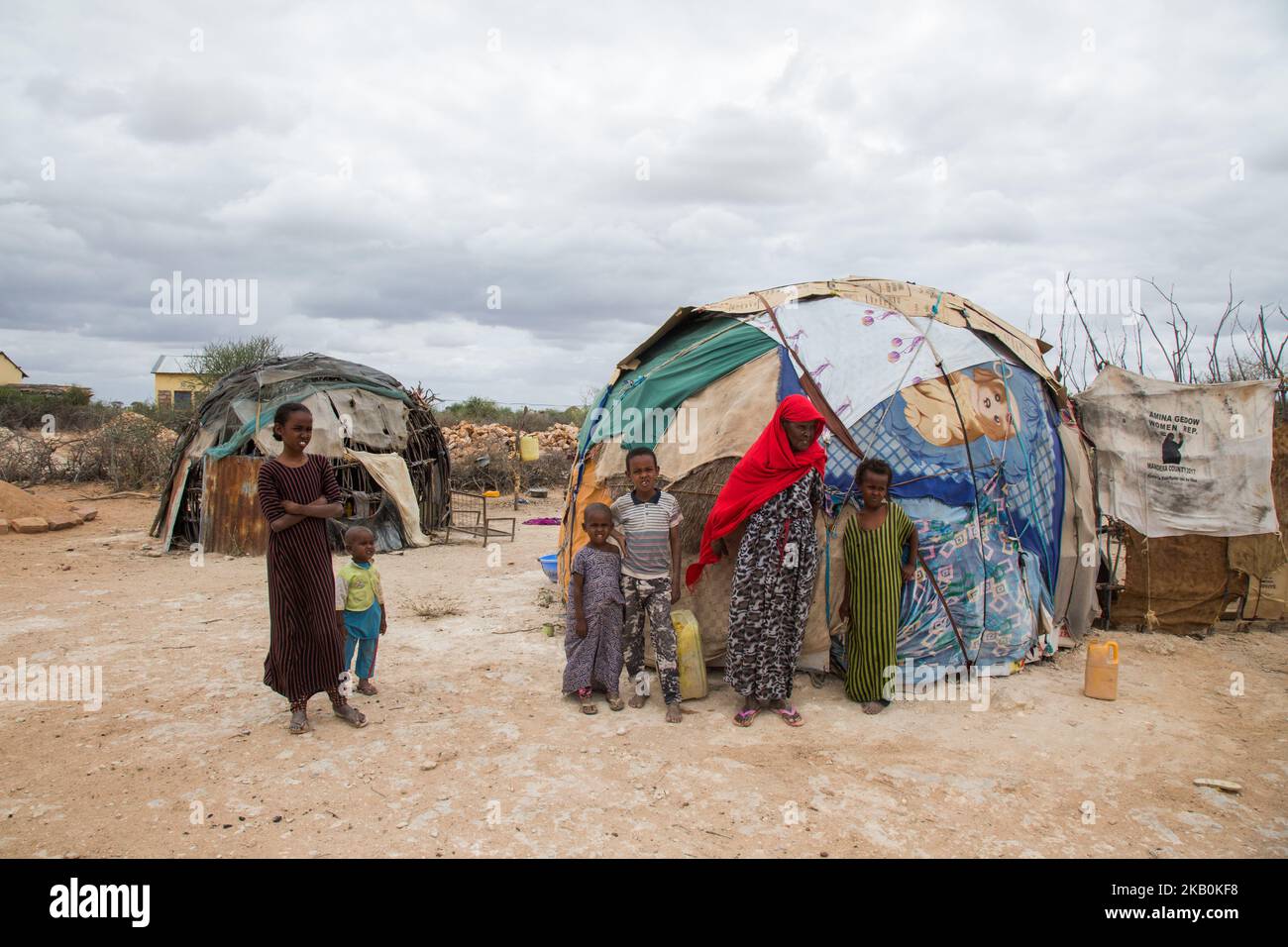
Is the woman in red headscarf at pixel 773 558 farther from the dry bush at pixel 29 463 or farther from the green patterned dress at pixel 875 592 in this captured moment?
the dry bush at pixel 29 463

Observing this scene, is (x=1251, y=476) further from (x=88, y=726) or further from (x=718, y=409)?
(x=88, y=726)

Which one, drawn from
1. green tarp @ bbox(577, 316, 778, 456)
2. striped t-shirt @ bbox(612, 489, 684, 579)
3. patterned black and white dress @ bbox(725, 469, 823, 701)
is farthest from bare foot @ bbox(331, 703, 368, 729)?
green tarp @ bbox(577, 316, 778, 456)

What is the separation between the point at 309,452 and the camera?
10141 millimetres

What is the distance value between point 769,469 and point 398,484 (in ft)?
24.9

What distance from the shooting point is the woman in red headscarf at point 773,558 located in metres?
4.12

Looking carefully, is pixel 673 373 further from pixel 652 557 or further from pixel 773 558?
pixel 773 558

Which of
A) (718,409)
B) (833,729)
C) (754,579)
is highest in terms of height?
(718,409)

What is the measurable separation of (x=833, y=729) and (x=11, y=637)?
580 centimetres

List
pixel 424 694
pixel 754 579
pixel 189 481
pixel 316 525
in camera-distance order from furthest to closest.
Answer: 1. pixel 189 481
2. pixel 424 694
3. pixel 754 579
4. pixel 316 525

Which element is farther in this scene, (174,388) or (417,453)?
(174,388)

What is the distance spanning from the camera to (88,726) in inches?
160

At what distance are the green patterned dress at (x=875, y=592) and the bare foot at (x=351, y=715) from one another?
2674mm
